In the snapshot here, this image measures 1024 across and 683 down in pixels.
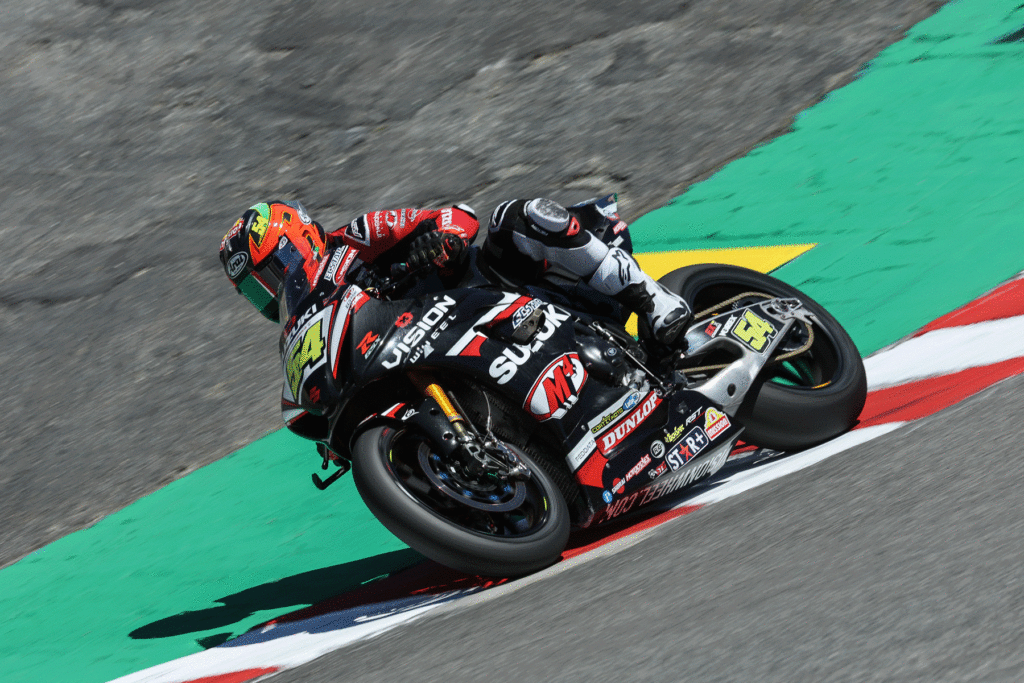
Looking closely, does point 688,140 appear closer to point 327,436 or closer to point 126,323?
point 126,323

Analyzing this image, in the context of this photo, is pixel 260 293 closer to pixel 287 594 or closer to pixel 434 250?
pixel 434 250

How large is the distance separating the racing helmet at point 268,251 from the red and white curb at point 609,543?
123 cm

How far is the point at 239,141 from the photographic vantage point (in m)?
9.06

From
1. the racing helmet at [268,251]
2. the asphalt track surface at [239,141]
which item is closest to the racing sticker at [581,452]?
the racing helmet at [268,251]

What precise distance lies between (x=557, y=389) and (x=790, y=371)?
128 centimetres

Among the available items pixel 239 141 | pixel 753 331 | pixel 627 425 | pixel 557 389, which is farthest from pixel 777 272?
pixel 239 141

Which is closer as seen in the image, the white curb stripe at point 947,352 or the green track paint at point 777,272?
the white curb stripe at point 947,352

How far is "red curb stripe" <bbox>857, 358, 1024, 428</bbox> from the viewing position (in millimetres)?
3469

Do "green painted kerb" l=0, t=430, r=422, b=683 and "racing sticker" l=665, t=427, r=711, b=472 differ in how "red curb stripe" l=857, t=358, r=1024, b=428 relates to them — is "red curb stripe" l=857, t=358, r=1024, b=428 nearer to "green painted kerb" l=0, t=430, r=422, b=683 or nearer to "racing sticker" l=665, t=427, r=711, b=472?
"racing sticker" l=665, t=427, r=711, b=472

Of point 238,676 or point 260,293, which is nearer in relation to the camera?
point 238,676

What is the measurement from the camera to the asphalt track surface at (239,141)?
6.74 metres

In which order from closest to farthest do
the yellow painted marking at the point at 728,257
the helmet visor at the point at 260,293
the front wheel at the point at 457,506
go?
the front wheel at the point at 457,506, the helmet visor at the point at 260,293, the yellow painted marking at the point at 728,257

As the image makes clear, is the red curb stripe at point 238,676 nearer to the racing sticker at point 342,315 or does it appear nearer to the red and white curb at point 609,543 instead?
the red and white curb at point 609,543

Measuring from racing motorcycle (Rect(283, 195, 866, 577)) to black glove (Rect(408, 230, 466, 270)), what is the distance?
12 cm
